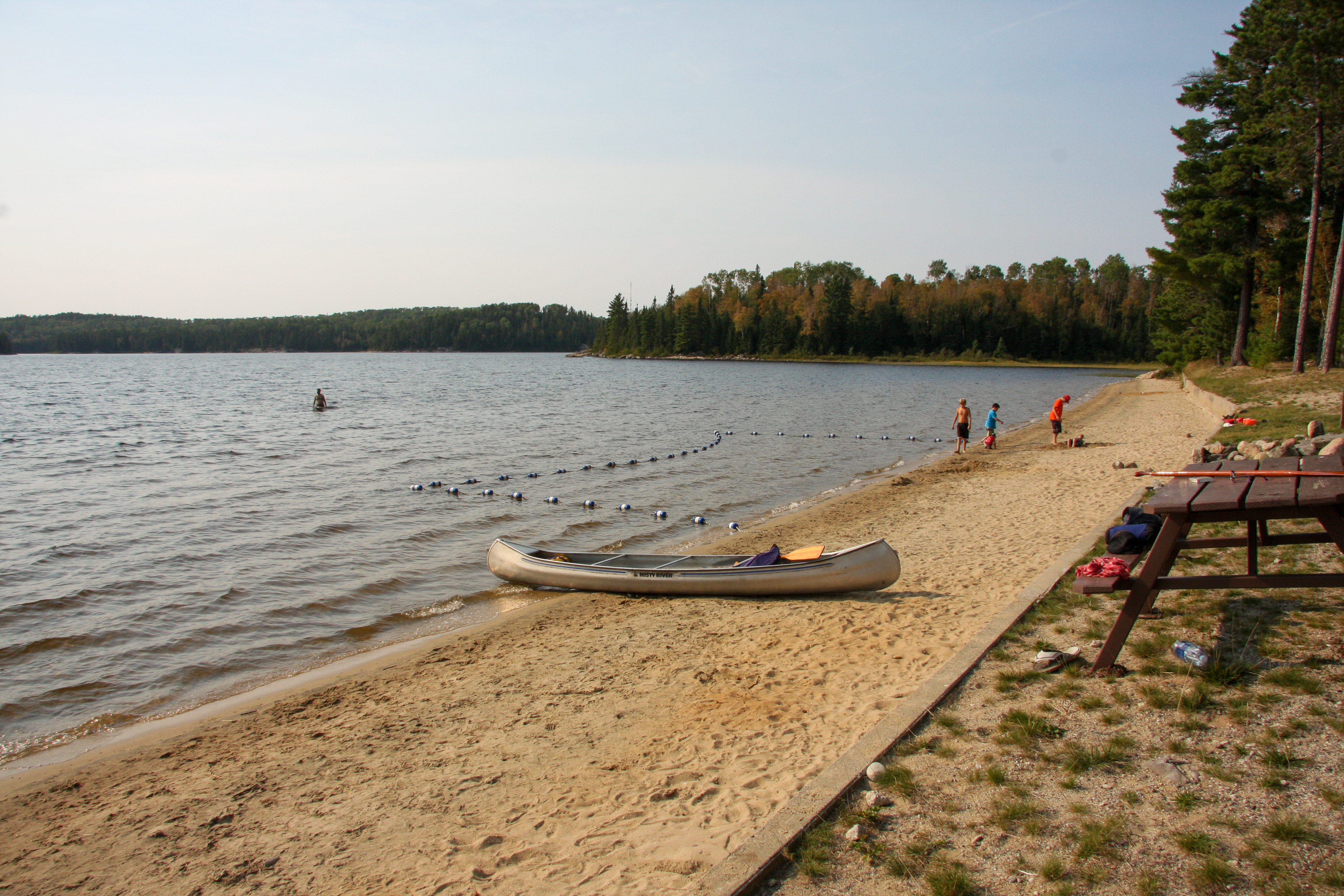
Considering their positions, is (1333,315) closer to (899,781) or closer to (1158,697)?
(1158,697)

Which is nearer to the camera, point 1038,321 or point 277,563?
point 277,563

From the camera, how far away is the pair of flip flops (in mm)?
5688

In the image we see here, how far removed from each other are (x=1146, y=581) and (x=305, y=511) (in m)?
16.8

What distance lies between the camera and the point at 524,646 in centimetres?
917

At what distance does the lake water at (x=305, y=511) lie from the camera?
955 cm

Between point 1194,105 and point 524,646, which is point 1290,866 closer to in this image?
point 524,646

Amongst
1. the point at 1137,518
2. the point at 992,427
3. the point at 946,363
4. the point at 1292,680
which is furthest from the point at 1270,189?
the point at 946,363

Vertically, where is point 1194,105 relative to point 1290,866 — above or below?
above

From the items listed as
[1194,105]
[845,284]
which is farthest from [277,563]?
[845,284]

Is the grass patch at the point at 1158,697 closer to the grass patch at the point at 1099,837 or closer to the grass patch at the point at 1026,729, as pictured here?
the grass patch at the point at 1026,729

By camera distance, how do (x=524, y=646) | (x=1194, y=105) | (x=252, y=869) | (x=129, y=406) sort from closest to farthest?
(x=252, y=869) < (x=524, y=646) < (x=1194, y=105) < (x=129, y=406)

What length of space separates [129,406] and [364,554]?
47861mm

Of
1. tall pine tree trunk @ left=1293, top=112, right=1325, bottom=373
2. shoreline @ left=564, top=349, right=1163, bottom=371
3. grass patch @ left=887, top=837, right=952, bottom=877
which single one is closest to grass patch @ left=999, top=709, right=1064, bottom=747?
grass patch @ left=887, top=837, right=952, bottom=877

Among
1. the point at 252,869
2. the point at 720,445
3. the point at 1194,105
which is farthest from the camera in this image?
the point at 1194,105
